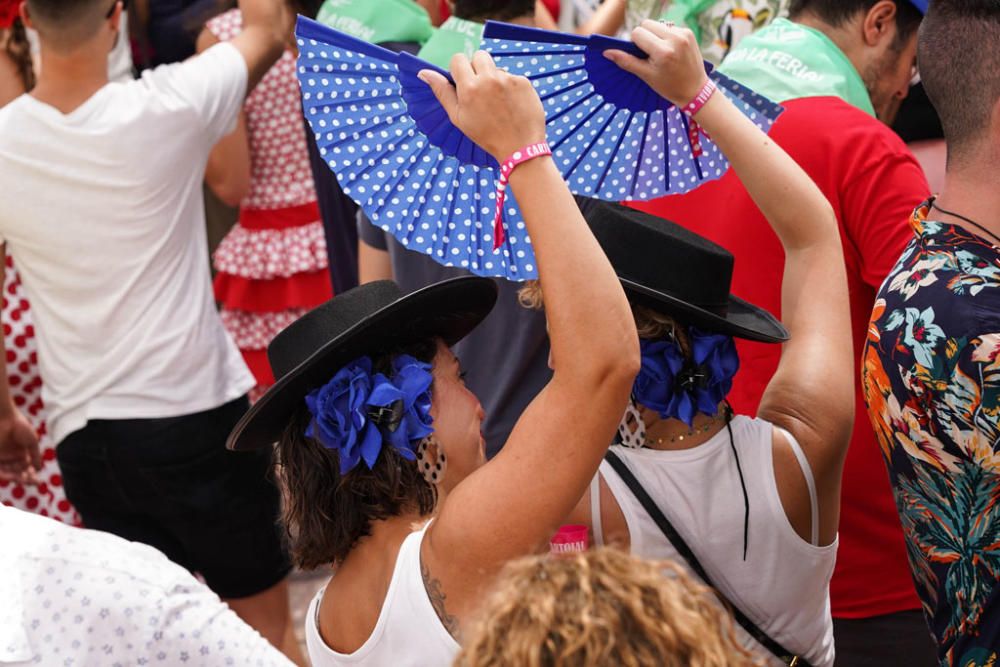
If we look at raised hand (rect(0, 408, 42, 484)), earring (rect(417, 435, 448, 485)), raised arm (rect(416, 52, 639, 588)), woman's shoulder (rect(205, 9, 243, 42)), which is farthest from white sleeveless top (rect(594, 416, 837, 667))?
woman's shoulder (rect(205, 9, 243, 42))

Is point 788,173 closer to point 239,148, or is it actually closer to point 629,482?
Answer: point 629,482

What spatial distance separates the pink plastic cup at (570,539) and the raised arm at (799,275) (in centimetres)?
42

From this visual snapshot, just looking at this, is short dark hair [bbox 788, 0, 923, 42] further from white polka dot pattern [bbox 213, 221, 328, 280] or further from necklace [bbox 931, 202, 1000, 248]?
white polka dot pattern [bbox 213, 221, 328, 280]

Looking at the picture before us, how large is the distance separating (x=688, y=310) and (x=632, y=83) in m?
0.42

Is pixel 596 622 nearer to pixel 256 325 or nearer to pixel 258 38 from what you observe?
pixel 258 38

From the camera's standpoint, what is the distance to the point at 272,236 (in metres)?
4.39

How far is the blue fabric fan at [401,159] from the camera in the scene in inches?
80.4

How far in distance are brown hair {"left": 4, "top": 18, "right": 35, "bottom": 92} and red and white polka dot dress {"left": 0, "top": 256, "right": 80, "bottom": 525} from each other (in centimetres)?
59

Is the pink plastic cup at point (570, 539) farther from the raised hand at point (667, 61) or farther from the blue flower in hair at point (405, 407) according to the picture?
the raised hand at point (667, 61)

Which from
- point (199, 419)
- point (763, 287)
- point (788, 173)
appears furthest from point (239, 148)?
point (788, 173)

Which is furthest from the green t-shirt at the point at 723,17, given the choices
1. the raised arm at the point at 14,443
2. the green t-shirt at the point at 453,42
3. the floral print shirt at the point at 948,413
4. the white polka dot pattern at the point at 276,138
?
the raised arm at the point at 14,443

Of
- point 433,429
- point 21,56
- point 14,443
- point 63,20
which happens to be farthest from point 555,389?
point 21,56

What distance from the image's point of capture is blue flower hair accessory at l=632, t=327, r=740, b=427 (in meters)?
2.04

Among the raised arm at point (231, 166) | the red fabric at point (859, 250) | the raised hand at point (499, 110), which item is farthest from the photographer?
the raised arm at point (231, 166)
